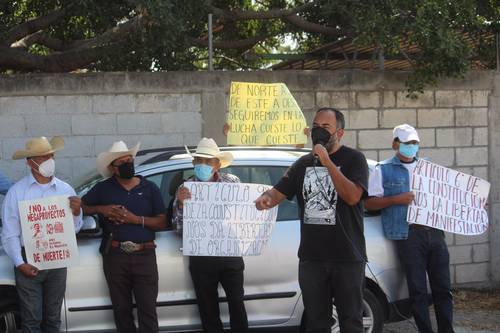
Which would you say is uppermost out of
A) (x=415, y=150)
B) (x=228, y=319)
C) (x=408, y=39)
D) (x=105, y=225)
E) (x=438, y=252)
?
(x=408, y=39)

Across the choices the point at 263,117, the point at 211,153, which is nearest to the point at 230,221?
the point at 211,153

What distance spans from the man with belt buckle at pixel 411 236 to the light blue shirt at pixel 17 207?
7.79 ft

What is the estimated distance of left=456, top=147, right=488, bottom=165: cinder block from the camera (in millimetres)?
8406

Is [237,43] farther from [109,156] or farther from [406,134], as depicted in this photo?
[109,156]

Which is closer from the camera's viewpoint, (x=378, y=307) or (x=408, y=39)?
(x=378, y=307)

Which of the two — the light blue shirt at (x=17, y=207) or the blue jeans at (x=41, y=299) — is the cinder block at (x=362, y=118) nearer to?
the light blue shirt at (x=17, y=207)

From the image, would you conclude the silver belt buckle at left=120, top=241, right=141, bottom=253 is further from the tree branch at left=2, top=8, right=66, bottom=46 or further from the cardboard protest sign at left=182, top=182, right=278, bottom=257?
the tree branch at left=2, top=8, right=66, bottom=46

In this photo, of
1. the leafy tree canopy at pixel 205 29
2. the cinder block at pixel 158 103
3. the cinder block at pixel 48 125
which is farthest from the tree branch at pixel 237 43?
the cinder block at pixel 48 125

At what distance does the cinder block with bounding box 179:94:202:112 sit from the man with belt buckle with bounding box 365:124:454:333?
99.8 inches

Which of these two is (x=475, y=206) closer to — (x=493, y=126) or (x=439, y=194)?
(x=439, y=194)

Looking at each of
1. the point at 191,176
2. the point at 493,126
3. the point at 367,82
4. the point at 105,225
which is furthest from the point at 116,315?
the point at 493,126

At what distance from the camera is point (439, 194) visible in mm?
5941

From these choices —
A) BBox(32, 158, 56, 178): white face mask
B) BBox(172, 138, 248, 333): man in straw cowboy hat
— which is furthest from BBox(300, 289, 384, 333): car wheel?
BBox(32, 158, 56, 178): white face mask

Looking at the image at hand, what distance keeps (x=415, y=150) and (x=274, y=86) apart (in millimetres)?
1825
